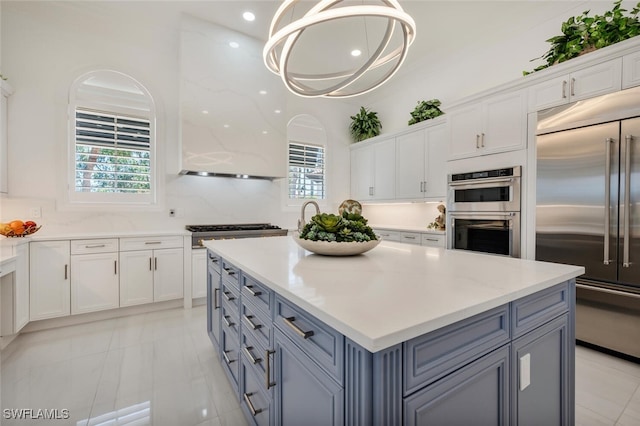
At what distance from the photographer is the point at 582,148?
7.71 feet

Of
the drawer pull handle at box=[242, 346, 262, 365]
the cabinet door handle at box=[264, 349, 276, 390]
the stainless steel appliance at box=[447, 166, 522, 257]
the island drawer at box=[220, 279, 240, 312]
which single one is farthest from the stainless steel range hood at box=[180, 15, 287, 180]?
the cabinet door handle at box=[264, 349, 276, 390]

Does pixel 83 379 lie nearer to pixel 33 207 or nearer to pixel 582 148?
pixel 33 207

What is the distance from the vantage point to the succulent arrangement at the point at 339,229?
5.18 feet

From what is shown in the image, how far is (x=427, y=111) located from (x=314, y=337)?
13.1ft

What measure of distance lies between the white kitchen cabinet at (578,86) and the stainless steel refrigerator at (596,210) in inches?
3.4

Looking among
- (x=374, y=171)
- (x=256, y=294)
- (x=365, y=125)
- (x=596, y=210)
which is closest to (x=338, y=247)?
(x=256, y=294)

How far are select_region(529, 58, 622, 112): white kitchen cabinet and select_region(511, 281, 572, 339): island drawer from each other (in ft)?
6.41

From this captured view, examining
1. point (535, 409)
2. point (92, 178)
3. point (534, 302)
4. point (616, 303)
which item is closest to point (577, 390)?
point (616, 303)

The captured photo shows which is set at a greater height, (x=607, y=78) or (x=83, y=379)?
(x=607, y=78)

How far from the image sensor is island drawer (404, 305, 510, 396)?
766mm

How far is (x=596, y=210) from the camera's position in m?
2.27

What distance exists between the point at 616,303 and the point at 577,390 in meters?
0.80

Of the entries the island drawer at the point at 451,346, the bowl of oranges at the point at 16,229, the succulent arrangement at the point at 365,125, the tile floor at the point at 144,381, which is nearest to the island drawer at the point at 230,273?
the tile floor at the point at 144,381

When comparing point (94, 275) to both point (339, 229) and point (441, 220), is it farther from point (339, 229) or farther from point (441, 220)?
point (441, 220)
